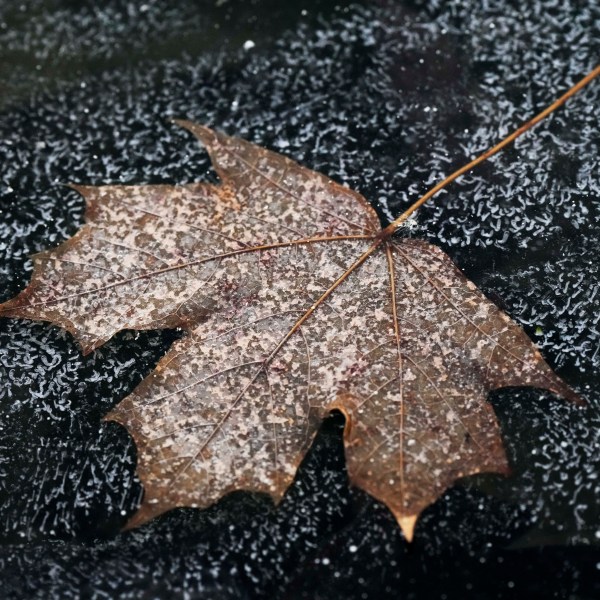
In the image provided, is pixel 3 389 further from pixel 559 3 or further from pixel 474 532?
pixel 559 3

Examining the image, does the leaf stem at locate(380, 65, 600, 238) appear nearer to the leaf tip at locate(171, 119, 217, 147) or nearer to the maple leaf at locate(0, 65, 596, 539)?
the maple leaf at locate(0, 65, 596, 539)

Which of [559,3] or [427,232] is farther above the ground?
[559,3]

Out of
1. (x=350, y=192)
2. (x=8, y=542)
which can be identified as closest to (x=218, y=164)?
(x=350, y=192)

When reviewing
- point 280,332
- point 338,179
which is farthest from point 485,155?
point 280,332

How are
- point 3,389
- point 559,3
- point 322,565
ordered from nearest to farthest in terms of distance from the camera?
point 322,565, point 3,389, point 559,3

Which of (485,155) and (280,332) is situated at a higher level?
(485,155)

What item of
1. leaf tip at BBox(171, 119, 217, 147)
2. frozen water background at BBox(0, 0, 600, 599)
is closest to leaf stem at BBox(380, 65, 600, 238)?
frozen water background at BBox(0, 0, 600, 599)

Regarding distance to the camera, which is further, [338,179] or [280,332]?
[338,179]

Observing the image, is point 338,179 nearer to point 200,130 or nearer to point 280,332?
point 200,130
